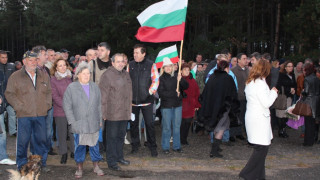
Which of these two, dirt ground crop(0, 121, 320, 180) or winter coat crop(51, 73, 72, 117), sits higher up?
winter coat crop(51, 73, 72, 117)

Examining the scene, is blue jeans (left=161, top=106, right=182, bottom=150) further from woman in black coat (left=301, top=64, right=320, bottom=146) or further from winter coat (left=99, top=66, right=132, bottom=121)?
woman in black coat (left=301, top=64, right=320, bottom=146)

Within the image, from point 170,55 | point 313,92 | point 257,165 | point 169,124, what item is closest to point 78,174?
point 169,124

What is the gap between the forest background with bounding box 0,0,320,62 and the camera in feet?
56.3

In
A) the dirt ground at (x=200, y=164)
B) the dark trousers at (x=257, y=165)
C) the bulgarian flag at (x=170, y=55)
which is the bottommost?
the dirt ground at (x=200, y=164)

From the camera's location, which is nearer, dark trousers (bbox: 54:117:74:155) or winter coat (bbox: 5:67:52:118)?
winter coat (bbox: 5:67:52:118)

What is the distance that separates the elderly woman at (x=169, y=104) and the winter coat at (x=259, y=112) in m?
2.30

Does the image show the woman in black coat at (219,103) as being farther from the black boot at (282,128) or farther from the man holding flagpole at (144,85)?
the black boot at (282,128)

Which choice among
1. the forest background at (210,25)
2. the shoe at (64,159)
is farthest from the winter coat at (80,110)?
the forest background at (210,25)

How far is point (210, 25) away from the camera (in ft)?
97.5

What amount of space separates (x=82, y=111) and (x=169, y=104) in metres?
2.44

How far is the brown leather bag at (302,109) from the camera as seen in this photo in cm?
861

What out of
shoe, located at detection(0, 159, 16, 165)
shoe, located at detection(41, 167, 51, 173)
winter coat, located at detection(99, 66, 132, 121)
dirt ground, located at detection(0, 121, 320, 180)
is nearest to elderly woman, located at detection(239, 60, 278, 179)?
dirt ground, located at detection(0, 121, 320, 180)

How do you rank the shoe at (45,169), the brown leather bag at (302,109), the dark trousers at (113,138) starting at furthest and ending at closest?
the brown leather bag at (302,109) < the dark trousers at (113,138) < the shoe at (45,169)

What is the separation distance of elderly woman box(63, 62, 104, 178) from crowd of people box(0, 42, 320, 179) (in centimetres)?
2
